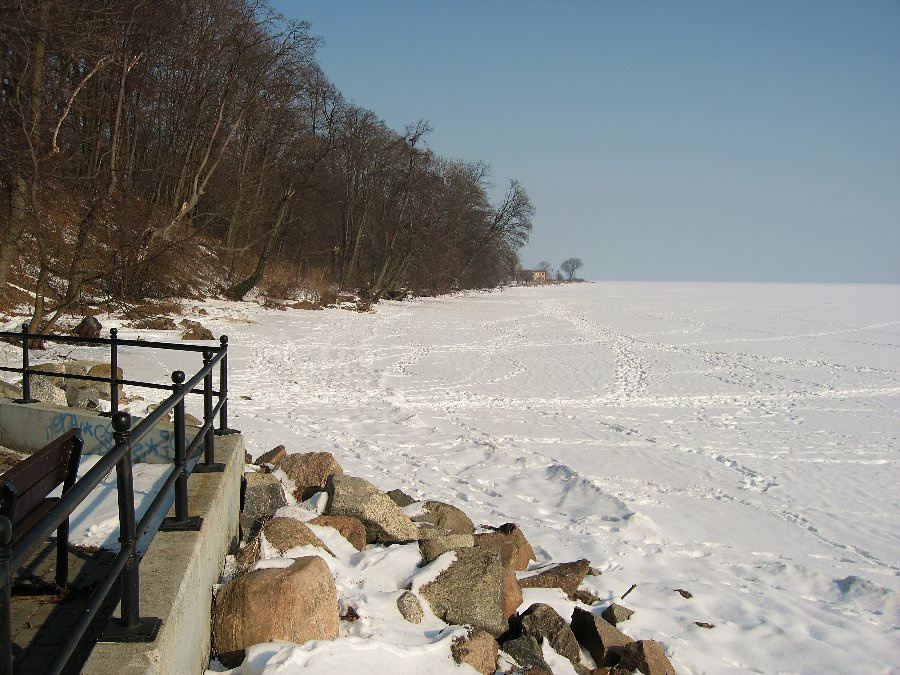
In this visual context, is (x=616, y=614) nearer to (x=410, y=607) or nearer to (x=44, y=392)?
(x=410, y=607)

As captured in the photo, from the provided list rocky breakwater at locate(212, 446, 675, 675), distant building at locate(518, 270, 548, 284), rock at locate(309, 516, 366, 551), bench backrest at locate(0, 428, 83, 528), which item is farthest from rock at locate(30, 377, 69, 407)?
distant building at locate(518, 270, 548, 284)

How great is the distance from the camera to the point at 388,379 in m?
17.0

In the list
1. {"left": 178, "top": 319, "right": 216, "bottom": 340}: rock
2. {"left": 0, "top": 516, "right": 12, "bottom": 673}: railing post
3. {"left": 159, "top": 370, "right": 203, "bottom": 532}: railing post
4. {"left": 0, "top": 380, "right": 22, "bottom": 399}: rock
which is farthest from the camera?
{"left": 178, "top": 319, "right": 216, "bottom": 340}: rock

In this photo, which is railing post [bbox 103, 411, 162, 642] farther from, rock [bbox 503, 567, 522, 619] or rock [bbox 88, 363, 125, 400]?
rock [bbox 88, 363, 125, 400]

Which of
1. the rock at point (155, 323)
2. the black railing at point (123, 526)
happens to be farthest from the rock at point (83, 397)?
the rock at point (155, 323)

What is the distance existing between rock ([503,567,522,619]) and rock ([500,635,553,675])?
447mm

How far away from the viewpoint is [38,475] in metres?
2.63

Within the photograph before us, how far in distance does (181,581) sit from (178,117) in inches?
1153

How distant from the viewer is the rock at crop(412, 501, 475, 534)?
678 centimetres

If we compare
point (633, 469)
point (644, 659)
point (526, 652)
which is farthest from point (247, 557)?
point (633, 469)

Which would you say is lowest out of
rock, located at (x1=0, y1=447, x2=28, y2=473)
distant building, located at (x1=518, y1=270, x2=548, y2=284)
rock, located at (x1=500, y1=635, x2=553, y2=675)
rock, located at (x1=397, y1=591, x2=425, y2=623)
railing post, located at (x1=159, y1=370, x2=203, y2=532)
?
rock, located at (x1=500, y1=635, x2=553, y2=675)

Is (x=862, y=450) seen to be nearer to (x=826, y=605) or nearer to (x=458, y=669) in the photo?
(x=826, y=605)

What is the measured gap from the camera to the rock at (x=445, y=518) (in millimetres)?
6781

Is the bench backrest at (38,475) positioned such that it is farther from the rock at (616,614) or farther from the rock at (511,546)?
the rock at (616,614)
